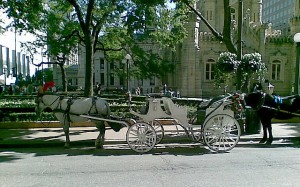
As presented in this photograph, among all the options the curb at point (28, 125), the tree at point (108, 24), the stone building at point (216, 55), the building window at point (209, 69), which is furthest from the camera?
the building window at point (209, 69)

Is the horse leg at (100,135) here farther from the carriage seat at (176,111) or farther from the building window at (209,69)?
the building window at (209,69)

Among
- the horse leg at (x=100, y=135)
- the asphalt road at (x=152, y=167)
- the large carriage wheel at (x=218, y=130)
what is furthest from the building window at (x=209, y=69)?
the horse leg at (x=100, y=135)

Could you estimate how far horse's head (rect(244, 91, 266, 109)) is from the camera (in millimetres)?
9359

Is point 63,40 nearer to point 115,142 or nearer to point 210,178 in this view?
point 115,142

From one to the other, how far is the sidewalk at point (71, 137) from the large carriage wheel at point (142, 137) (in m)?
1.53

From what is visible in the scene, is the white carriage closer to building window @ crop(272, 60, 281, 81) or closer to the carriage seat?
the carriage seat

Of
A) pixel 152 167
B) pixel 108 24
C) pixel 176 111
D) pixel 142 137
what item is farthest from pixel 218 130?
pixel 108 24

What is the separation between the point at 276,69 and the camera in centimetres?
3288

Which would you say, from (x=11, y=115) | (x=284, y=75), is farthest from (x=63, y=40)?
(x=284, y=75)

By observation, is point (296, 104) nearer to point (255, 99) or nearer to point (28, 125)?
point (255, 99)

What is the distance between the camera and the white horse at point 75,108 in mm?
8789

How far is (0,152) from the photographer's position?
27.8 feet

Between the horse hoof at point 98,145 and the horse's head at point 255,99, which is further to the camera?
the horse's head at point 255,99

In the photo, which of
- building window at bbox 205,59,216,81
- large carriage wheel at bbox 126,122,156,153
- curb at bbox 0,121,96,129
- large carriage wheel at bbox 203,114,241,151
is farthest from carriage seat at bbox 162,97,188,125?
building window at bbox 205,59,216,81
